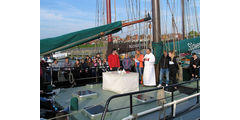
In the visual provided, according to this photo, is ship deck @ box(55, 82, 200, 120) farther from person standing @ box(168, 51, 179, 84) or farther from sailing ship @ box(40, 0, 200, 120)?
person standing @ box(168, 51, 179, 84)

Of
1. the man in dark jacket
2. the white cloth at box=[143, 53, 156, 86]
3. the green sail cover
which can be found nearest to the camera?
the green sail cover

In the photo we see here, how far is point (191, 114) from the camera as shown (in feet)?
14.1

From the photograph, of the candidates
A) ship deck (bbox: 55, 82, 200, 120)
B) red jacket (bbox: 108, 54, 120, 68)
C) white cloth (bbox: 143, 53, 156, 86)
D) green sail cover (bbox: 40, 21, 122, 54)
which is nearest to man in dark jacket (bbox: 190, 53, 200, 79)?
ship deck (bbox: 55, 82, 200, 120)

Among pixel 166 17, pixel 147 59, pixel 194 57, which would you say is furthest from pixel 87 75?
pixel 166 17

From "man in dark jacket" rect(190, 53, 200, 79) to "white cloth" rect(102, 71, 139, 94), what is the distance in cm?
304

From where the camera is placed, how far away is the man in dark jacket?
7336 millimetres

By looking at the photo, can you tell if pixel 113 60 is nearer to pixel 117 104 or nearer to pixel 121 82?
pixel 121 82

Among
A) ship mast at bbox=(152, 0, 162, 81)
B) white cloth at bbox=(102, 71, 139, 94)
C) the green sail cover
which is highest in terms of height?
ship mast at bbox=(152, 0, 162, 81)
